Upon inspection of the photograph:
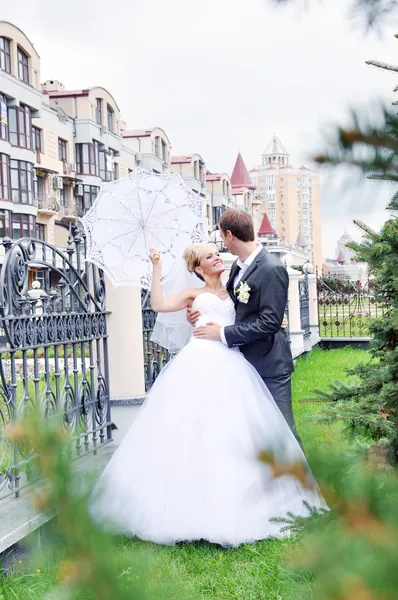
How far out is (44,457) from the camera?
1.66 ft

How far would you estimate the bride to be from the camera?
3459 millimetres

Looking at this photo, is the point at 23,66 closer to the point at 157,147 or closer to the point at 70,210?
the point at 70,210

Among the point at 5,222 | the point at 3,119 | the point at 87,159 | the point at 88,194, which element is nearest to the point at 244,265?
the point at 5,222

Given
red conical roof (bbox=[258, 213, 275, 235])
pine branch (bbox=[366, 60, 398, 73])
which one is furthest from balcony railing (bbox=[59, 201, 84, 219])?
pine branch (bbox=[366, 60, 398, 73])

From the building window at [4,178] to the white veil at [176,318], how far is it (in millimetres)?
30840

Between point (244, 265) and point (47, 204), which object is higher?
point (47, 204)

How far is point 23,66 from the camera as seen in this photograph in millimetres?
35344

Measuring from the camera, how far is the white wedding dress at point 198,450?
11.3 feet

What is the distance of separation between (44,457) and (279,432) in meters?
0.27

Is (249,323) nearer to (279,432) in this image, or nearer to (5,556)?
(5,556)

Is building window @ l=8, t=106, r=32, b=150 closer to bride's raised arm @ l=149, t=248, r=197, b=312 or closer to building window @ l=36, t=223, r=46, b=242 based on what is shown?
building window @ l=36, t=223, r=46, b=242

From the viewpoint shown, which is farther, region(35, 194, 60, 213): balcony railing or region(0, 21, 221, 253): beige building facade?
region(35, 194, 60, 213): balcony railing

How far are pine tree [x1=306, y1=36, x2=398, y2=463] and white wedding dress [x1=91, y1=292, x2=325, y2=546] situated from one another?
2.45 ft

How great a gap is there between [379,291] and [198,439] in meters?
1.33
